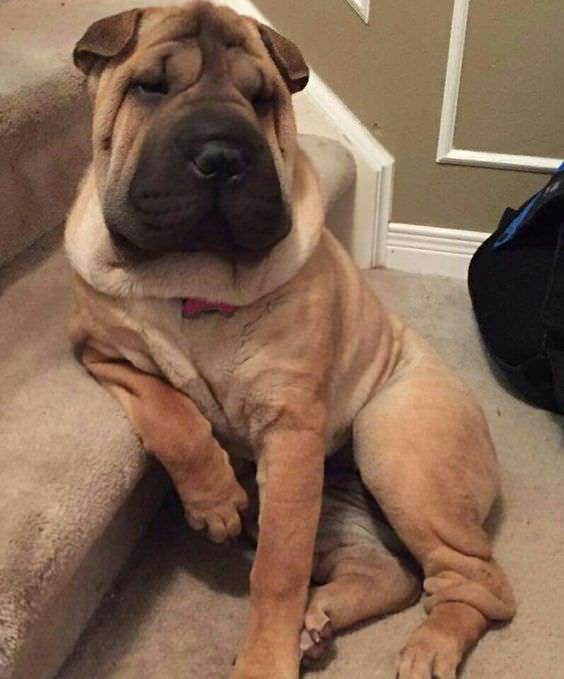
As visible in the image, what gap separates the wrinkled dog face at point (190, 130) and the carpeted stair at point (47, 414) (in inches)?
10.1

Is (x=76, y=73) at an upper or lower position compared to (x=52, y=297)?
upper

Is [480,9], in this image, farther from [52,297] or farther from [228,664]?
[228,664]

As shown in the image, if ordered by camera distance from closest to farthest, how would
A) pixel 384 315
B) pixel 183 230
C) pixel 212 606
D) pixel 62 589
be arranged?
pixel 183 230
pixel 62 589
pixel 212 606
pixel 384 315

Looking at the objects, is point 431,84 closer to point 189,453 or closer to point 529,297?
point 529,297

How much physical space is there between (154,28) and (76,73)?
1.79 feet

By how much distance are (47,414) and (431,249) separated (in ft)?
3.77

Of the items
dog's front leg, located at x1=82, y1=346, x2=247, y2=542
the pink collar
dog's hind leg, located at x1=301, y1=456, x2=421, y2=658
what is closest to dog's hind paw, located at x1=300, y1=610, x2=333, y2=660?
dog's hind leg, located at x1=301, y1=456, x2=421, y2=658

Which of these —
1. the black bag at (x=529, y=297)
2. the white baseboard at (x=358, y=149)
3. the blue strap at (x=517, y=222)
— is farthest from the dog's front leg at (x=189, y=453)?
the white baseboard at (x=358, y=149)

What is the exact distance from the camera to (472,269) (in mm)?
1768

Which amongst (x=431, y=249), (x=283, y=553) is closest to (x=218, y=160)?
(x=283, y=553)

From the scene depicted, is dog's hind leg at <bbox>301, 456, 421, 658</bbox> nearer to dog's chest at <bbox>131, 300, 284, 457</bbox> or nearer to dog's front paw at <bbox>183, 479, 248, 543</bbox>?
dog's front paw at <bbox>183, 479, 248, 543</bbox>

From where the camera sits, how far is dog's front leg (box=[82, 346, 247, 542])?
3.54ft

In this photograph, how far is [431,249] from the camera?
202 cm

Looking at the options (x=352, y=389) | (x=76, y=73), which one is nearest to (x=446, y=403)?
(x=352, y=389)
